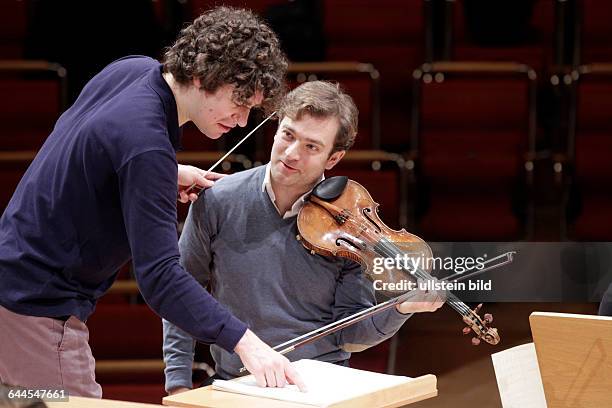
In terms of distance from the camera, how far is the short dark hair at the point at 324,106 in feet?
6.61

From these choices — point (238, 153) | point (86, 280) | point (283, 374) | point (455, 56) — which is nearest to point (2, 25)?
point (238, 153)

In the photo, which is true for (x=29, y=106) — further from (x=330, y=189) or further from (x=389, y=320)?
(x=389, y=320)

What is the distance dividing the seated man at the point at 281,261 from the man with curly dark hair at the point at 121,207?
0.26 m

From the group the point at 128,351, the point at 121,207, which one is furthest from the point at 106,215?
the point at 128,351

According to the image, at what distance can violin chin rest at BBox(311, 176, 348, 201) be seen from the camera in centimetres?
→ 199

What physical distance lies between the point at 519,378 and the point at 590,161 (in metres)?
1.99

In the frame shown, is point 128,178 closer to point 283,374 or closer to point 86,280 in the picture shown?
point 86,280

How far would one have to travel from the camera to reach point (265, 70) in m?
1.72

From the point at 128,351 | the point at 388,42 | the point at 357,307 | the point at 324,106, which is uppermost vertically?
the point at 324,106

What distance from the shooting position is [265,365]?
1.62 metres
